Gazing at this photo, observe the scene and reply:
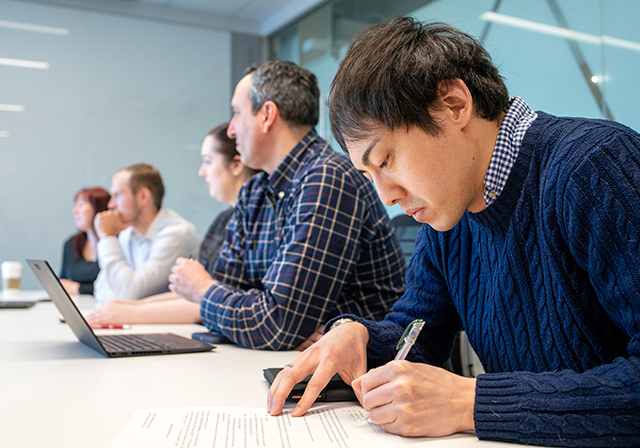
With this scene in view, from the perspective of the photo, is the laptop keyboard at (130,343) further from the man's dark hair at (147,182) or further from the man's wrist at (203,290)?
the man's dark hair at (147,182)

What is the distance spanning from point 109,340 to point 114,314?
1.25ft

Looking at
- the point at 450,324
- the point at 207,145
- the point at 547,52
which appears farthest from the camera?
the point at 207,145

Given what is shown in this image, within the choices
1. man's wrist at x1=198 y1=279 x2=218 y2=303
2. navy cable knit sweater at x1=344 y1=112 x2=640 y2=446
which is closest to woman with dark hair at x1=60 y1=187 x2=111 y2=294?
man's wrist at x1=198 y1=279 x2=218 y2=303

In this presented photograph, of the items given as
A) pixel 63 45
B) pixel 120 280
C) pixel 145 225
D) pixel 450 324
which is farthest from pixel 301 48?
pixel 450 324

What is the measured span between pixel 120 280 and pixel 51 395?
158 centimetres

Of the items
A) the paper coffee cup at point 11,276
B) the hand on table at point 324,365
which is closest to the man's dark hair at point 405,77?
the hand on table at point 324,365

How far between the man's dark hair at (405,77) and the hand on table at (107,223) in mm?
2084

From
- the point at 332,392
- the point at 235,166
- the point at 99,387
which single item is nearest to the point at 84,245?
the point at 235,166

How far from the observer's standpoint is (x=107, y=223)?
8.81 feet

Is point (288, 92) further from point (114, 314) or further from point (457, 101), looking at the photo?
point (457, 101)

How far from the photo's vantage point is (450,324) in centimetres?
108

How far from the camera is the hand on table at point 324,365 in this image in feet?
2.64

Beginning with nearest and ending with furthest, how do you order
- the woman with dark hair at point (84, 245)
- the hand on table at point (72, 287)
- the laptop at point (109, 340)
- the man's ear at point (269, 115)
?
the laptop at point (109, 340) → the man's ear at point (269, 115) → the hand on table at point (72, 287) → the woman with dark hair at point (84, 245)

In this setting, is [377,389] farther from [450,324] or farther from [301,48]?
[301,48]
